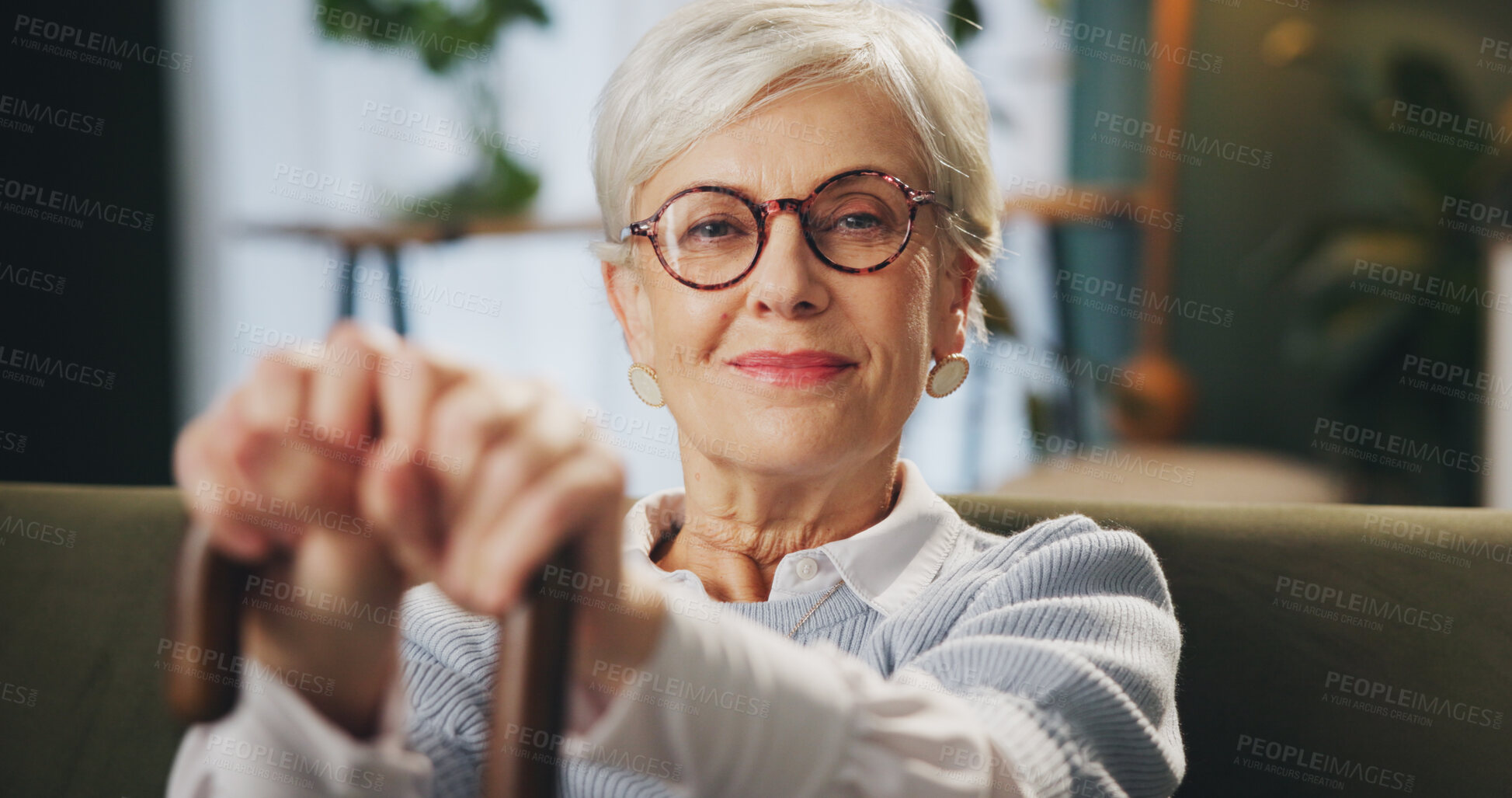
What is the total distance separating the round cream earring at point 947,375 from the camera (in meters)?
1.11

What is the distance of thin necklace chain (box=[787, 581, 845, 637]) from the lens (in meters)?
1.00

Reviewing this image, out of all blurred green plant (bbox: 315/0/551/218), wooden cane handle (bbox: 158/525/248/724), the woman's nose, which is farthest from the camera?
blurred green plant (bbox: 315/0/551/218)

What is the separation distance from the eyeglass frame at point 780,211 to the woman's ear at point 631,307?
8cm

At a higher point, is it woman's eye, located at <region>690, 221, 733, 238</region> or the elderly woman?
woman's eye, located at <region>690, 221, 733, 238</region>

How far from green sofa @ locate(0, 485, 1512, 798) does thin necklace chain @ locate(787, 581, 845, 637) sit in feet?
1.35

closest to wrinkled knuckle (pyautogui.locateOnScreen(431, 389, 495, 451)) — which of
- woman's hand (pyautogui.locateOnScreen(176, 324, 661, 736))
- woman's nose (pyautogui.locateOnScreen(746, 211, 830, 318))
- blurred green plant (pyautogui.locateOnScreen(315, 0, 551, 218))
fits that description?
woman's hand (pyautogui.locateOnScreen(176, 324, 661, 736))

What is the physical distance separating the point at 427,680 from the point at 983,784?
1.74ft

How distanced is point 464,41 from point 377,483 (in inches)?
106

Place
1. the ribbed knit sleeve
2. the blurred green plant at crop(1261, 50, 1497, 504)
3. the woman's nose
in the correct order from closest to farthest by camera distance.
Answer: the ribbed knit sleeve
the woman's nose
the blurred green plant at crop(1261, 50, 1497, 504)

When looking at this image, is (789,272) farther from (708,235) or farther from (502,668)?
(502,668)

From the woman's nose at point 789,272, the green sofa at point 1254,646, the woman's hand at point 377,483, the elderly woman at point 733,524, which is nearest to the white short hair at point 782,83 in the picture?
the elderly woman at point 733,524

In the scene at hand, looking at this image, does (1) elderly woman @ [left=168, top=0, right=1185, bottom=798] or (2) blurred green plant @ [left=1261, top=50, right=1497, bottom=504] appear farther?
(2) blurred green plant @ [left=1261, top=50, right=1497, bottom=504]

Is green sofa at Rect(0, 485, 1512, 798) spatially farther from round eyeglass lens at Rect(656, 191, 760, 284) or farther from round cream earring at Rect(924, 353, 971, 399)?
round eyeglass lens at Rect(656, 191, 760, 284)

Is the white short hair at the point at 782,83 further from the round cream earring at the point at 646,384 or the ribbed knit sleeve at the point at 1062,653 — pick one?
the ribbed knit sleeve at the point at 1062,653
